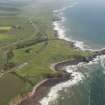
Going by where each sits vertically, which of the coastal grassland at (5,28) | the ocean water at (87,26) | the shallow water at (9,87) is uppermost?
the shallow water at (9,87)

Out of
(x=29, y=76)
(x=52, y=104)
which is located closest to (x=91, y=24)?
(x=29, y=76)

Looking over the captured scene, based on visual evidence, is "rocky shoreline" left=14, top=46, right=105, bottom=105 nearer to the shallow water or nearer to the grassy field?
the grassy field

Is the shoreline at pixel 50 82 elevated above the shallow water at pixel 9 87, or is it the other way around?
the shallow water at pixel 9 87

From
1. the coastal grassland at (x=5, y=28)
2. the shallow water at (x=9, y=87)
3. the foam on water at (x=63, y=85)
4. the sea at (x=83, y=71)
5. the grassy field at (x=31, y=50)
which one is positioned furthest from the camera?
the coastal grassland at (x=5, y=28)

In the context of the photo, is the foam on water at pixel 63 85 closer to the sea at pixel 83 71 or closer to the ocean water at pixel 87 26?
the sea at pixel 83 71

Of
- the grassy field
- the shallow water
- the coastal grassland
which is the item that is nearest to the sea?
the grassy field

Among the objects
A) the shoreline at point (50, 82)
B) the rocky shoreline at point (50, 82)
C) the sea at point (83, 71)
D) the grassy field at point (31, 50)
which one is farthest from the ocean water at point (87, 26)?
the rocky shoreline at point (50, 82)

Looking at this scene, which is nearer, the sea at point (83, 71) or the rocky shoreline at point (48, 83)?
the sea at point (83, 71)
